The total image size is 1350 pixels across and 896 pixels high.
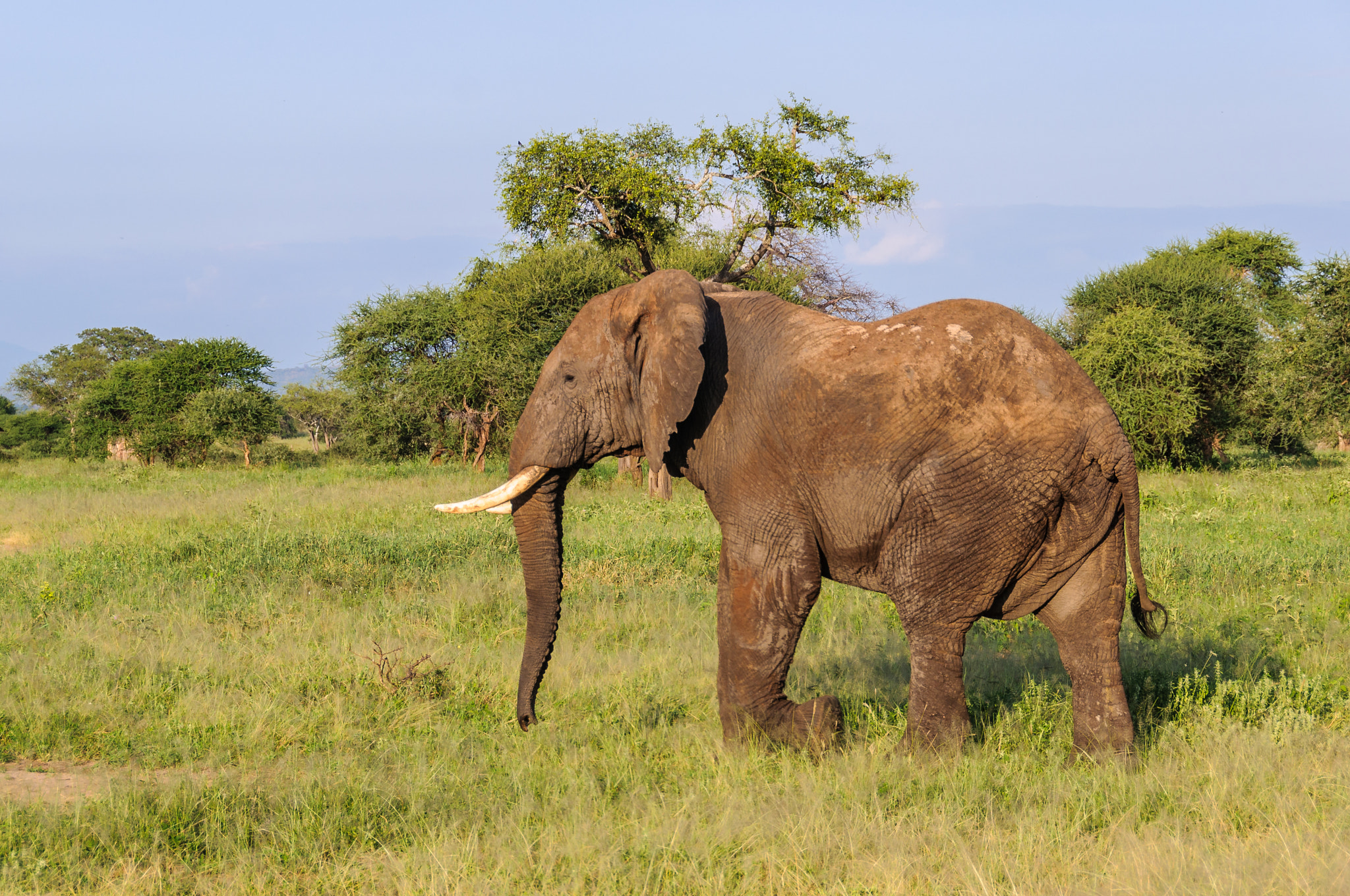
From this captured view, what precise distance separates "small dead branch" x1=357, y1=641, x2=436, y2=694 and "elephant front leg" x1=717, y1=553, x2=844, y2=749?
2.36 meters

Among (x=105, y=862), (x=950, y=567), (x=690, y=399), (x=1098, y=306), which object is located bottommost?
(x=105, y=862)

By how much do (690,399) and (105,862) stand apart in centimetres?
307

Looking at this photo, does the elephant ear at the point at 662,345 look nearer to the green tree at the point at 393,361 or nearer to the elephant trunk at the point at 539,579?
the elephant trunk at the point at 539,579

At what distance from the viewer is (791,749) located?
480cm

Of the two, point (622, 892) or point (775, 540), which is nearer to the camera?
point (622, 892)

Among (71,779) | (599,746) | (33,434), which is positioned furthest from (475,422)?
(33,434)

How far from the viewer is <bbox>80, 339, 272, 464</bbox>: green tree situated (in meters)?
34.1

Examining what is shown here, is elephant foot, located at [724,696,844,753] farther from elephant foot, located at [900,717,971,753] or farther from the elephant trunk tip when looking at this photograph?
the elephant trunk tip

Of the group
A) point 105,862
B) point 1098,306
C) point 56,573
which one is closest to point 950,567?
point 105,862

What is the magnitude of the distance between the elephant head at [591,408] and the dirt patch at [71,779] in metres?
1.77

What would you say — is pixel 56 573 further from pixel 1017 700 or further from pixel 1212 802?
pixel 1212 802

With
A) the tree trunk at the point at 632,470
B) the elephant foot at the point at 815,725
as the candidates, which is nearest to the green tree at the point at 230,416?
the tree trunk at the point at 632,470

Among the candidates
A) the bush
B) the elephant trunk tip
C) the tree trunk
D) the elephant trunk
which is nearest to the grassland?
the elephant trunk

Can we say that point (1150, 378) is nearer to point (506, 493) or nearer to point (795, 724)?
point (795, 724)
